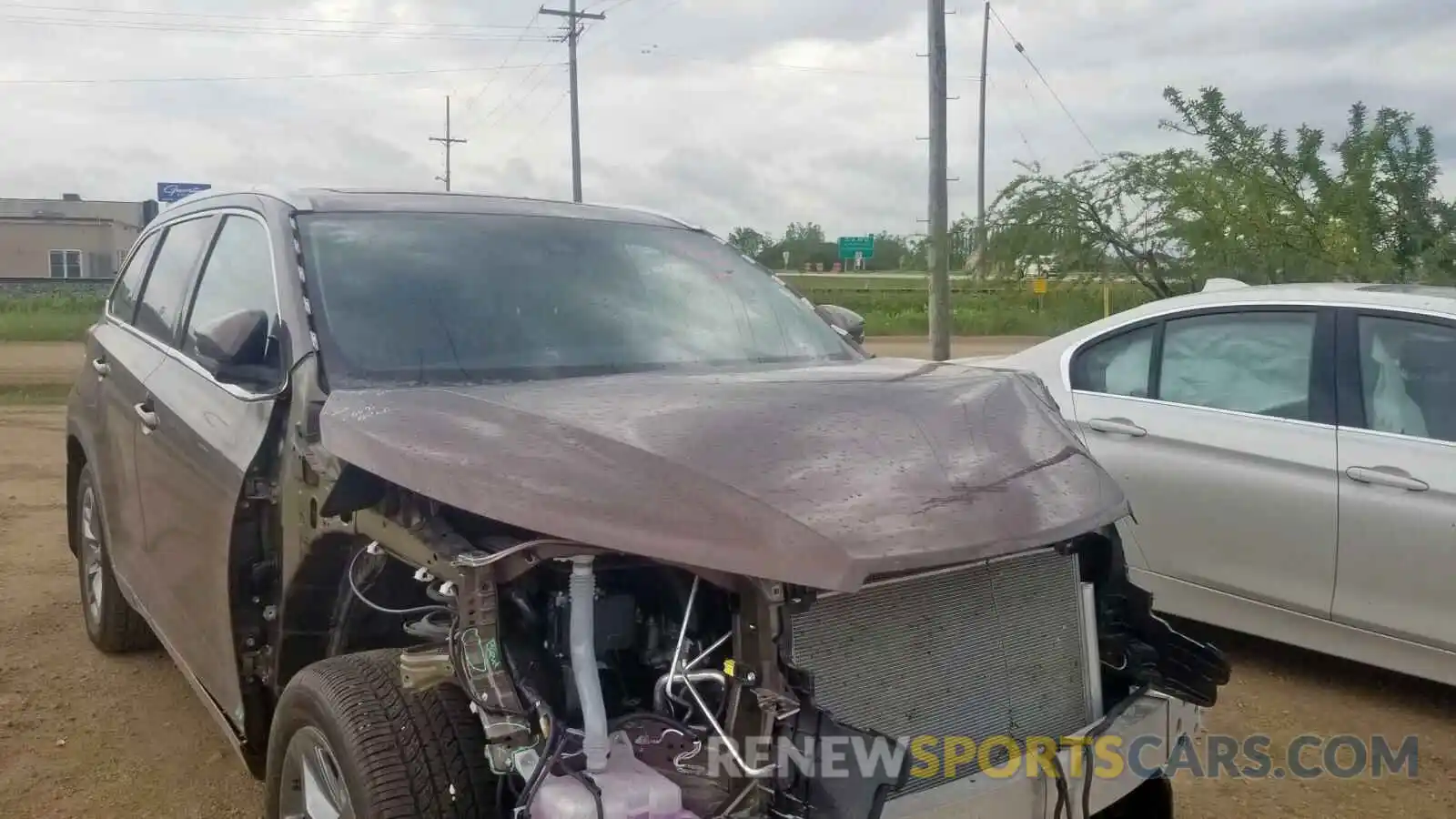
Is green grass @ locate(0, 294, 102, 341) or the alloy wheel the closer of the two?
the alloy wheel

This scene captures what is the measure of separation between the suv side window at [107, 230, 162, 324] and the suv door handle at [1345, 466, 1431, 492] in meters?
4.53

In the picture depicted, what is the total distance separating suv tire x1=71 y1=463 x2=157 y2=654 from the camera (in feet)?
15.9

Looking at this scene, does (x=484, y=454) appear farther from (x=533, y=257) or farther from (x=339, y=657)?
(x=533, y=257)

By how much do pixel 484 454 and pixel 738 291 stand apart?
1.77m

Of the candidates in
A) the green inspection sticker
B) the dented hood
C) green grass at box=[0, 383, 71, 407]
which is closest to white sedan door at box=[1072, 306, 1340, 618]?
the dented hood

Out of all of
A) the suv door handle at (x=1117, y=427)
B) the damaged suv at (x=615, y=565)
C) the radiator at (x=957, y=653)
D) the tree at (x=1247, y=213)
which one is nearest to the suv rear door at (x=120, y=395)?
the damaged suv at (x=615, y=565)

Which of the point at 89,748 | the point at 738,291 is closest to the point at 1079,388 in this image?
the point at 738,291

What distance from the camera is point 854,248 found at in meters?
62.2

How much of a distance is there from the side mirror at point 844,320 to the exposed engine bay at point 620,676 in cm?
166

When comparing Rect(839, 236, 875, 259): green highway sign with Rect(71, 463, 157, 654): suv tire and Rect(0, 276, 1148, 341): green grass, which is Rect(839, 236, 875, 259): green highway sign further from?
Rect(71, 463, 157, 654): suv tire

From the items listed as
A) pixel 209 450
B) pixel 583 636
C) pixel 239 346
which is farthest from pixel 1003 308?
pixel 583 636

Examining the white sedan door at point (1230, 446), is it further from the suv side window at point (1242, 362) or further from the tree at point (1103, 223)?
the tree at point (1103, 223)

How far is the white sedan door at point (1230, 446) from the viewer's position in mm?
4516

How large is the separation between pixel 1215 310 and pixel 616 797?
380 cm
